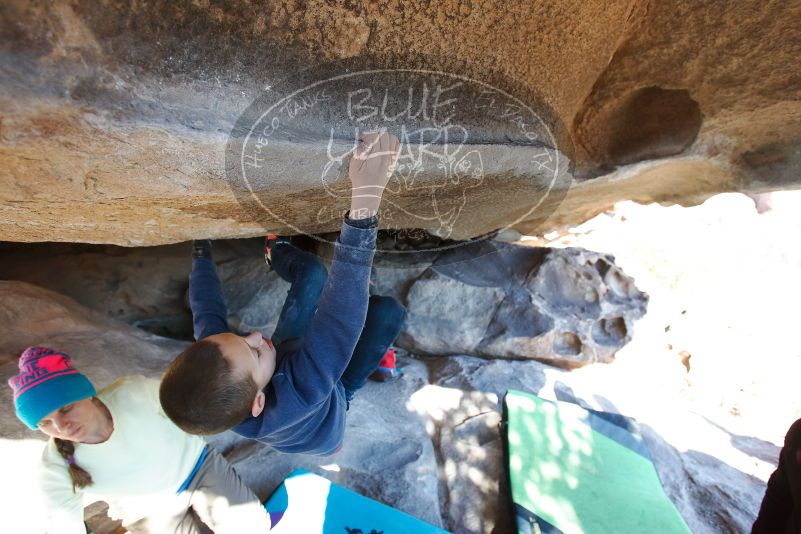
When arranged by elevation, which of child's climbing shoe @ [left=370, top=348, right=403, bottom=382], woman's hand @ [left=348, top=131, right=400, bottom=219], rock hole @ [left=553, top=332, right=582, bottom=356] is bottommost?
child's climbing shoe @ [left=370, top=348, right=403, bottom=382]

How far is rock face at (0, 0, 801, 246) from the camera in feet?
2.41

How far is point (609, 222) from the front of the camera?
5.48 meters

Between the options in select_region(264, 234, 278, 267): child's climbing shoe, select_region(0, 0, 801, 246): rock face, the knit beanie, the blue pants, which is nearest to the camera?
select_region(0, 0, 801, 246): rock face

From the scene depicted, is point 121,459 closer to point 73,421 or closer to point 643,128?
point 73,421

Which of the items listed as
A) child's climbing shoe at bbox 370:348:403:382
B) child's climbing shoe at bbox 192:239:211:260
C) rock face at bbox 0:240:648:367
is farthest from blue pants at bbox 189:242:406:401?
child's climbing shoe at bbox 370:348:403:382

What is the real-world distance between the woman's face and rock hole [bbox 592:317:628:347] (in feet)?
7.98

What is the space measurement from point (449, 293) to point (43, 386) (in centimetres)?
185

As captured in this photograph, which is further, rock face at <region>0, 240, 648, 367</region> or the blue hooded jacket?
rock face at <region>0, 240, 648, 367</region>

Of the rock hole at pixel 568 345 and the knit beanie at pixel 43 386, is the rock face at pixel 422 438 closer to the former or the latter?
the rock hole at pixel 568 345

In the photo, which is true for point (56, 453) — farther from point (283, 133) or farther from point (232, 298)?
point (232, 298)

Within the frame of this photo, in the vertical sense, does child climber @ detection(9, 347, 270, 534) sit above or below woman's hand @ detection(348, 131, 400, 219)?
below

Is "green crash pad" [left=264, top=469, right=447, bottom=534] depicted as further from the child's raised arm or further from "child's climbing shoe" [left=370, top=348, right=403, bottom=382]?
the child's raised arm

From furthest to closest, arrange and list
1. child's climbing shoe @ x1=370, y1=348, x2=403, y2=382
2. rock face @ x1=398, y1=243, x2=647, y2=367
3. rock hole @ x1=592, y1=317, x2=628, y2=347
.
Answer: rock hole @ x1=592, y1=317, x2=628, y2=347
rock face @ x1=398, y1=243, x2=647, y2=367
child's climbing shoe @ x1=370, y1=348, x2=403, y2=382

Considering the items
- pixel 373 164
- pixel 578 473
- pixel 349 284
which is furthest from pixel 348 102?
pixel 578 473
